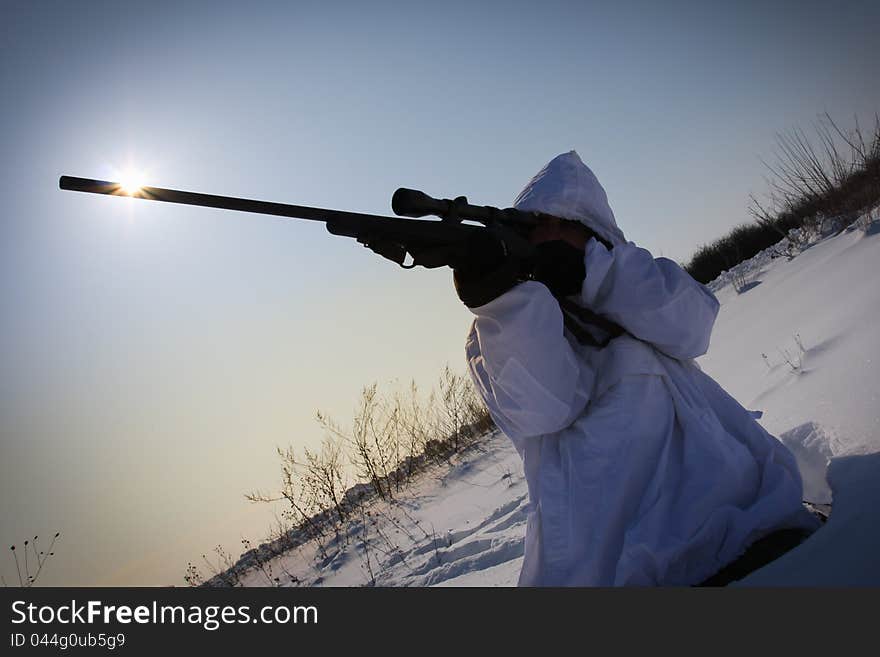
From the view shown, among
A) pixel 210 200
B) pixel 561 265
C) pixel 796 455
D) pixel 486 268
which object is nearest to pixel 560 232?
pixel 561 265

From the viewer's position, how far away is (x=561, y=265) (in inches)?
72.6

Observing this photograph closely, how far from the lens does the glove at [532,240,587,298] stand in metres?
1.84

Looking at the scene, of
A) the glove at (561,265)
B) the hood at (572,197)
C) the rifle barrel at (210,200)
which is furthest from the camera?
the hood at (572,197)

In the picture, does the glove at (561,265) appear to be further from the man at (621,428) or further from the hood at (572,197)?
the hood at (572,197)

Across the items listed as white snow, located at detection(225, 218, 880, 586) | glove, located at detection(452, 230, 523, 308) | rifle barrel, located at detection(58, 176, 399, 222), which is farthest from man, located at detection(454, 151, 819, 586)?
rifle barrel, located at detection(58, 176, 399, 222)

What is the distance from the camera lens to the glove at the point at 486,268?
1655 millimetres

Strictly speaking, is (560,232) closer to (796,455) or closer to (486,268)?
(486,268)

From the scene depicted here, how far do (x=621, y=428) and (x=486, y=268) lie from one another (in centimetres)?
68

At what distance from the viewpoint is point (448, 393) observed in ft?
29.7

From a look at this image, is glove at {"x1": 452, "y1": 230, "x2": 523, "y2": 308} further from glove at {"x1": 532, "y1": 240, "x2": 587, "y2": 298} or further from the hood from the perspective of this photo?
the hood

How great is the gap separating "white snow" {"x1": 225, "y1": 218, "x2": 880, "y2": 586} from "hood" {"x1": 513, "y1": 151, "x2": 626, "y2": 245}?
1.23 metres

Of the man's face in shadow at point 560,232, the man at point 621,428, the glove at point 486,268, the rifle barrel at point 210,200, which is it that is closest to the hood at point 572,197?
the man's face in shadow at point 560,232

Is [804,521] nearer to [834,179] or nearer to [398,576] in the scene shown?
[398,576]

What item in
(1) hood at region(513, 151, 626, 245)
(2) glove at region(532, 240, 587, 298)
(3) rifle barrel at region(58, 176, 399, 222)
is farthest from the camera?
(1) hood at region(513, 151, 626, 245)
